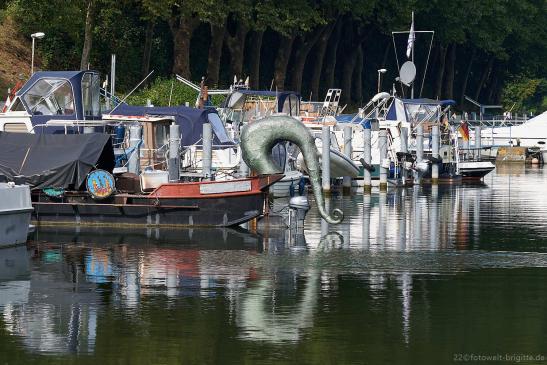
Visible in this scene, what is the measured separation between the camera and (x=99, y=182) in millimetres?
38781

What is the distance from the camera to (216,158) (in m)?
51.8

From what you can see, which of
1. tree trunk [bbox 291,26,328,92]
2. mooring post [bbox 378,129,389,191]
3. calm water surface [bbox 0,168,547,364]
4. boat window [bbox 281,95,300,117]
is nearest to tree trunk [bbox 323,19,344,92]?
tree trunk [bbox 291,26,328,92]

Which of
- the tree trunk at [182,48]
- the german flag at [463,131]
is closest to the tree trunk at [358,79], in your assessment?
the tree trunk at [182,48]

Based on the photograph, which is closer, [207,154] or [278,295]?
[278,295]

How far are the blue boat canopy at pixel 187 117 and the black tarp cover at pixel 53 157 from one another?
10199 millimetres

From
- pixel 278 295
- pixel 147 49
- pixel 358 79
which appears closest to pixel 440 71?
pixel 358 79

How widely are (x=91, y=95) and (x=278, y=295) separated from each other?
64.9ft

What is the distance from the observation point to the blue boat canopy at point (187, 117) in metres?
51.2

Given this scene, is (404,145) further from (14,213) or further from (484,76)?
(484,76)

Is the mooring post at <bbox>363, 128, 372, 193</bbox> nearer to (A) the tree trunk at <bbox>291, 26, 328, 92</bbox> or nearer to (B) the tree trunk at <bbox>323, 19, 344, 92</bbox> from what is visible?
(A) the tree trunk at <bbox>291, 26, 328, 92</bbox>

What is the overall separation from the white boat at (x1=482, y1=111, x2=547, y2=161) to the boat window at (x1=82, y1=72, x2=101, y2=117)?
55.0m

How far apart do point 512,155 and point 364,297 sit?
70.7 meters

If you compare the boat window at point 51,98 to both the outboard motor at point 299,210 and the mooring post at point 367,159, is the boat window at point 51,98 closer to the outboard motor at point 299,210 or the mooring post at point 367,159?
the outboard motor at point 299,210

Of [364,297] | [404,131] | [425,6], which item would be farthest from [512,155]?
[364,297]
